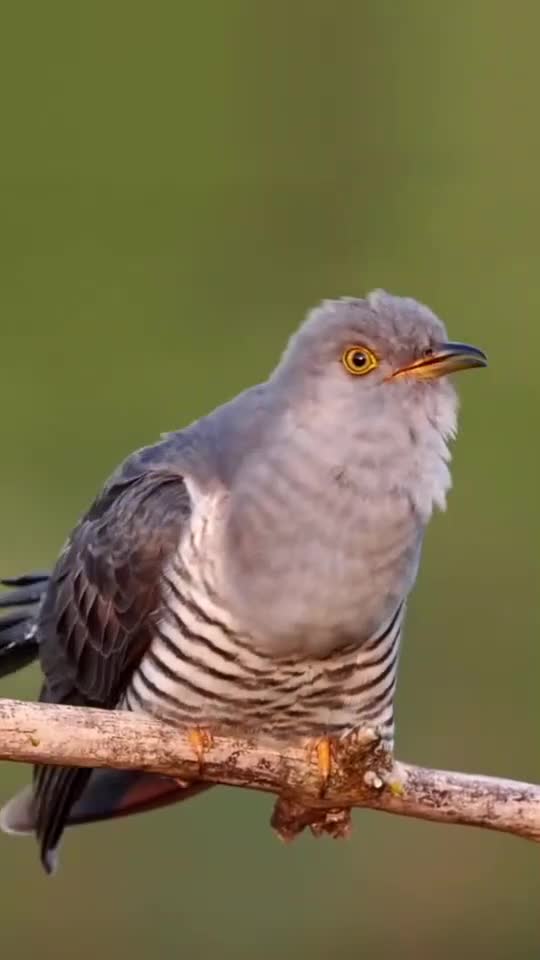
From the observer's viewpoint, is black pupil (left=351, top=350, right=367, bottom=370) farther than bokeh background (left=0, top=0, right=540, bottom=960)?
No

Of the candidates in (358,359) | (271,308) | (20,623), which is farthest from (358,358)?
(271,308)

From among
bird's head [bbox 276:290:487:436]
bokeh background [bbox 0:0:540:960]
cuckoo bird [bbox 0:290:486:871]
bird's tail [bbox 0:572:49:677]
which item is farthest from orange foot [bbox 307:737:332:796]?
bokeh background [bbox 0:0:540:960]

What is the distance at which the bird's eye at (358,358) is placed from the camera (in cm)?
167

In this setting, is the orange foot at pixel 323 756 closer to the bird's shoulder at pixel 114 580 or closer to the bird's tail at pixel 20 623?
the bird's shoulder at pixel 114 580

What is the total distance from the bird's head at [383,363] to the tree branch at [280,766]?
33 cm

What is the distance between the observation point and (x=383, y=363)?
1.67m

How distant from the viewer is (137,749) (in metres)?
1.56

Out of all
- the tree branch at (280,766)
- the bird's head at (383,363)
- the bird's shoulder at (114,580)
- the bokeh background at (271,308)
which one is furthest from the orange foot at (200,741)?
the bokeh background at (271,308)

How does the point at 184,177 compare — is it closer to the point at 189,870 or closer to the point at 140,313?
the point at 140,313

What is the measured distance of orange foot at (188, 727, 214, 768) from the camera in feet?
5.42

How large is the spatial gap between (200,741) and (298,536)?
226 mm

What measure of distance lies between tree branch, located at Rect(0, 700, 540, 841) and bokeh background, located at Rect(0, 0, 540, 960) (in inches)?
66.2

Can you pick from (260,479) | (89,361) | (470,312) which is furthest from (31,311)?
(260,479)

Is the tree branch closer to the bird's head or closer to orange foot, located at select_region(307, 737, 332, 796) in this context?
orange foot, located at select_region(307, 737, 332, 796)
